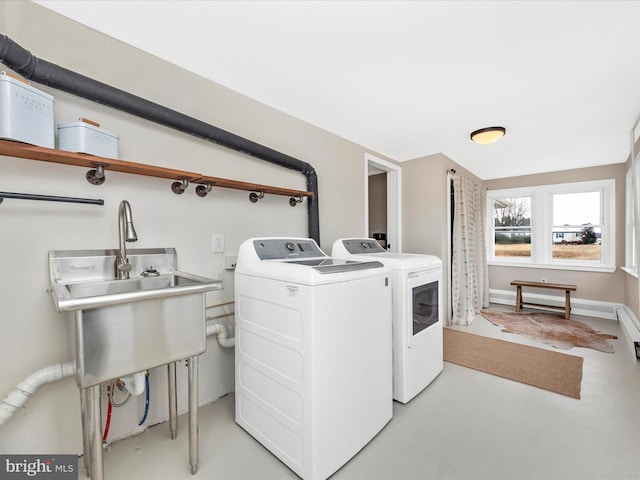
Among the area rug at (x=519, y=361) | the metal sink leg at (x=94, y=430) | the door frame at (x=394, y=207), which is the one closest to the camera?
the metal sink leg at (x=94, y=430)

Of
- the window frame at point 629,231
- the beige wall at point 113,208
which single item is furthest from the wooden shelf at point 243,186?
the window frame at point 629,231

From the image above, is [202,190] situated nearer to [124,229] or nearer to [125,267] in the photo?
[124,229]

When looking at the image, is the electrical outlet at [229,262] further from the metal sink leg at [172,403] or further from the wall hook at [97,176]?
the wall hook at [97,176]

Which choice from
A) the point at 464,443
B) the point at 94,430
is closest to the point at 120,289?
the point at 94,430

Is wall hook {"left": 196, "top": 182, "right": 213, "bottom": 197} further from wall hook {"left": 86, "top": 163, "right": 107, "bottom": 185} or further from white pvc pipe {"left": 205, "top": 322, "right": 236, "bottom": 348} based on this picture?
white pvc pipe {"left": 205, "top": 322, "right": 236, "bottom": 348}

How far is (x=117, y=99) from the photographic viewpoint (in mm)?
1475

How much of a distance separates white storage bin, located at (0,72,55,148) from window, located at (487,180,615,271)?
6.11m

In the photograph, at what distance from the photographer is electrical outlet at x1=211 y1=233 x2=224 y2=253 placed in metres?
1.99

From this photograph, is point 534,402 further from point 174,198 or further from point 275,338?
point 174,198

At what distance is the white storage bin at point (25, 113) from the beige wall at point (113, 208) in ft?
0.62

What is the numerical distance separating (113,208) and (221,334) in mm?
1043

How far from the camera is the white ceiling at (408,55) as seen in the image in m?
1.42

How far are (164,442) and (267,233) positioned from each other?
4.89 feet

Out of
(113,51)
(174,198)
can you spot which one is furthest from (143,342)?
(113,51)
